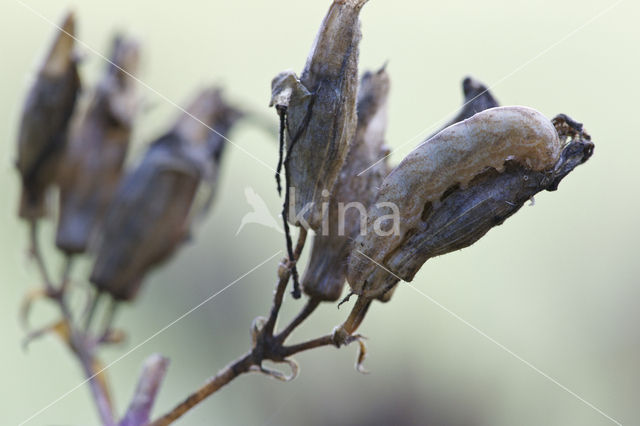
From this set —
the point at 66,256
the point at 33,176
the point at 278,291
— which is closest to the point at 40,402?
the point at 66,256

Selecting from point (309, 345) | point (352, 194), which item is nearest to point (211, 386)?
point (309, 345)

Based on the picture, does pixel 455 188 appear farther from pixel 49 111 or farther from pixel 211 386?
pixel 49 111

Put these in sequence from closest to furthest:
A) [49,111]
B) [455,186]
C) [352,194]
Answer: [455,186], [352,194], [49,111]

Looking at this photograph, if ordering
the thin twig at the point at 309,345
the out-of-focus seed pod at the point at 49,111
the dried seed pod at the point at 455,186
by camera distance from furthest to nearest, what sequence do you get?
the out-of-focus seed pod at the point at 49,111, the thin twig at the point at 309,345, the dried seed pod at the point at 455,186

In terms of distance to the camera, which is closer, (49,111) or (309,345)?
(309,345)

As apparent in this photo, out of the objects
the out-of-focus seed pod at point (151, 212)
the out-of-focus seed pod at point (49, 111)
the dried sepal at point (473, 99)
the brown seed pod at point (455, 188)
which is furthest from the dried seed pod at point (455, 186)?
the out-of-focus seed pod at point (49, 111)

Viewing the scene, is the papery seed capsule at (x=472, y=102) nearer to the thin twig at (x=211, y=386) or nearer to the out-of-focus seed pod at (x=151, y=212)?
the thin twig at (x=211, y=386)
